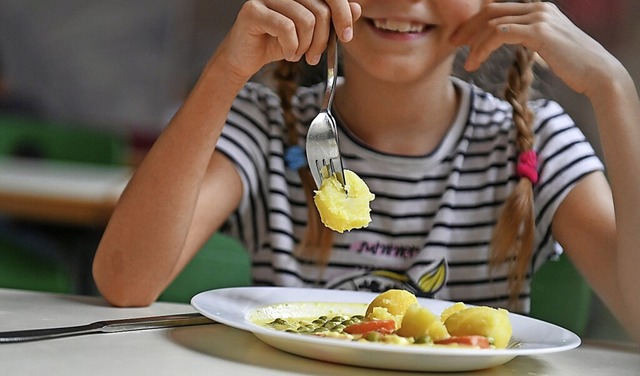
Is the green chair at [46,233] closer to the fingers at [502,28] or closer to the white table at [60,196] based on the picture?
the white table at [60,196]

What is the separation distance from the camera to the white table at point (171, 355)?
0.82 metres

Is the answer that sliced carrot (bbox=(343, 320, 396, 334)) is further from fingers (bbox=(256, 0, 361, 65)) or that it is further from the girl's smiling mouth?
the girl's smiling mouth

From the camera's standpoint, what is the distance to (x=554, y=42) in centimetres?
133

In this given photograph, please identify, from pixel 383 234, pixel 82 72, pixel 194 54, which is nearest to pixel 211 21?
pixel 194 54

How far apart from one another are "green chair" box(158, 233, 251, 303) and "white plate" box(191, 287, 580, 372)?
587 mm

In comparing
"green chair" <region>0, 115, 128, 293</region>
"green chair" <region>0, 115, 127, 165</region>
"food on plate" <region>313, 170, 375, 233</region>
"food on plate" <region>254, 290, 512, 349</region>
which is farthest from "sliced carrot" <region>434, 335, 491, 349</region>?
"green chair" <region>0, 115, 127, 165</region>

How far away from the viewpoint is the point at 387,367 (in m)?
0.87

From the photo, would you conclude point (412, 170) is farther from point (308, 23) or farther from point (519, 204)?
point (308, 23)

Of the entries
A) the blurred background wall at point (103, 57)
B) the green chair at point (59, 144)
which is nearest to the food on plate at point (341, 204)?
the green chair at point (59, 144)

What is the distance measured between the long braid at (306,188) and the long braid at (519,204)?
287mm

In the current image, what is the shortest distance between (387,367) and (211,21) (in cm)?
457

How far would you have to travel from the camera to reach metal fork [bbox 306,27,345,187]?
1135mm

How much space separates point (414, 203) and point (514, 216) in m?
0.17

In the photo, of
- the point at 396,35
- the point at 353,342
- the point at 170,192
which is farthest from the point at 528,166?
the point at 353,342
